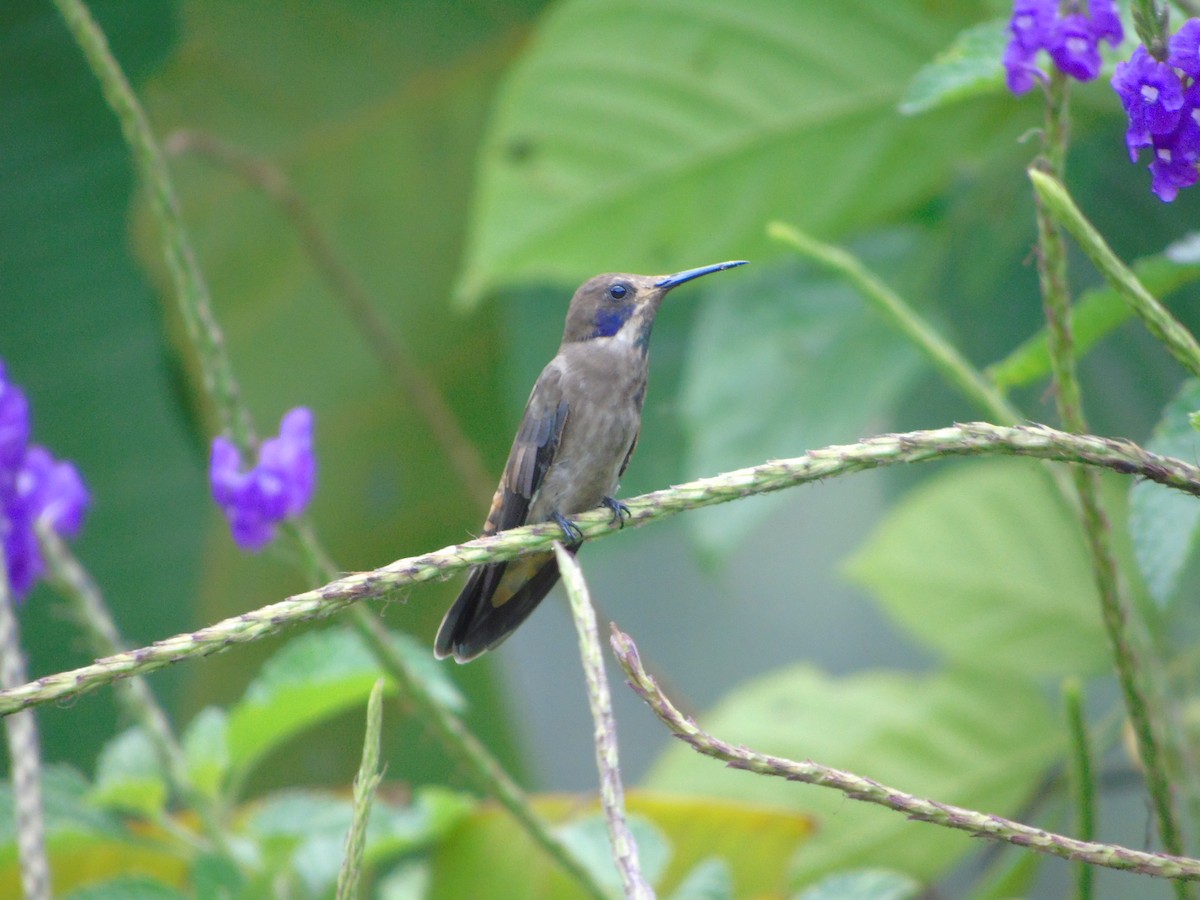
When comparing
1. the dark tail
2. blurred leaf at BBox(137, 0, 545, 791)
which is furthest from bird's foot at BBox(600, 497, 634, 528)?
blurred leaf at BBox(137, 0, 545, 791)

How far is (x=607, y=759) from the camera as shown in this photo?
65 cm

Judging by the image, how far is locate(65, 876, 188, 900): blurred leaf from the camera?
4.15 ft

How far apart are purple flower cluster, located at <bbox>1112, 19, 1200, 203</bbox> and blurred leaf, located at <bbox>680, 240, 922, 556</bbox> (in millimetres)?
1144

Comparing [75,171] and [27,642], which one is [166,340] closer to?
[75,171]

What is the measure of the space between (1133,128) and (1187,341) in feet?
0.38

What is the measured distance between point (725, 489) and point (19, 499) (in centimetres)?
69

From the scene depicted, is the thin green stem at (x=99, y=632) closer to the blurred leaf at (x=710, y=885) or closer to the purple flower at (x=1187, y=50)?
the blurred leaf at (x=710, y=885)

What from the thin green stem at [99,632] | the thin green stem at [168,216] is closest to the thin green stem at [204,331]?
the thin green stem at [168,216]

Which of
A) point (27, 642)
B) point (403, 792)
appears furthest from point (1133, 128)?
point (27, 642)

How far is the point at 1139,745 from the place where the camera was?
0.81m

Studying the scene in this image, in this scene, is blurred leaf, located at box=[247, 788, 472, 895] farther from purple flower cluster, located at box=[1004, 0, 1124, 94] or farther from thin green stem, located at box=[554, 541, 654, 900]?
purple flower cluster, located at box=[1004, 0, 1124, 94]

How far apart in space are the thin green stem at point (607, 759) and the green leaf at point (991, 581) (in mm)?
1322

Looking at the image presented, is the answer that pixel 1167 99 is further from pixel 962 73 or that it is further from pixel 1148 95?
pixel 962 73

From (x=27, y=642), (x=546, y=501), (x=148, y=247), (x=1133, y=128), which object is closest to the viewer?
(x=1133, y=128)
